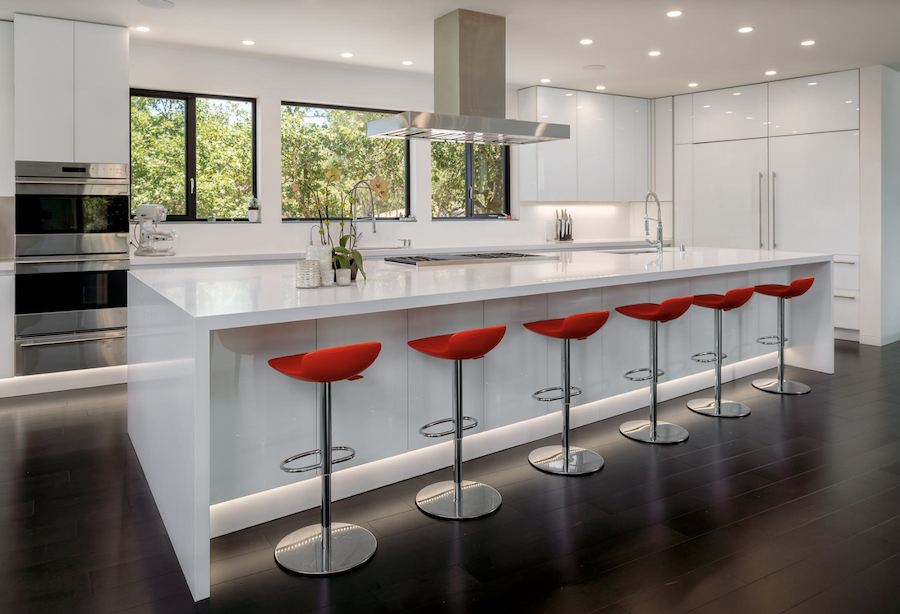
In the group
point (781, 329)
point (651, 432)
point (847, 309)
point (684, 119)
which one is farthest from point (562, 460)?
point (684, 119)

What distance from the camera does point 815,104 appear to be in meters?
6.80

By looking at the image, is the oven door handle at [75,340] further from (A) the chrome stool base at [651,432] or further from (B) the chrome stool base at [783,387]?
(B) the chrome stool base at [783,387]

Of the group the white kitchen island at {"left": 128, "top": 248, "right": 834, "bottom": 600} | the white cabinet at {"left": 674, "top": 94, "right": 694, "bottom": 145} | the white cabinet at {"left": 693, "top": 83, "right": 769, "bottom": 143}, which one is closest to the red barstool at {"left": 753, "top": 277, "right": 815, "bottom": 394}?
the white kitchen island at {"left": 128, "top": 248, "right": 834, "bottom": 600}

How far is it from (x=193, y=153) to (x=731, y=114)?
5622mm

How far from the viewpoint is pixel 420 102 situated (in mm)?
6988

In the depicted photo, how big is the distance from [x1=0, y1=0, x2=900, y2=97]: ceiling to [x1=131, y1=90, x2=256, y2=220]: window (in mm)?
528

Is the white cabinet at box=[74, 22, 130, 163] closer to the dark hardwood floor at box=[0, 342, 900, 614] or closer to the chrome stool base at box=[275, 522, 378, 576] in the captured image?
the dark hardwood floor at box=[0, 342, 900, 614]

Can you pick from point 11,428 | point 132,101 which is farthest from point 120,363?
point 132,101

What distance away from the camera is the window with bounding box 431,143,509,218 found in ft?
24.1

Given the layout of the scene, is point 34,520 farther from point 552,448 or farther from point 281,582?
point 552,448

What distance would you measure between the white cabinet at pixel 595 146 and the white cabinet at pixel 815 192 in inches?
68.5

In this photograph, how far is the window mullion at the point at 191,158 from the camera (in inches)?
231

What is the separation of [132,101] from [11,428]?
289 centimetres

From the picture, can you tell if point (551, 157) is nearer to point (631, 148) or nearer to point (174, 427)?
point (631, 148)
